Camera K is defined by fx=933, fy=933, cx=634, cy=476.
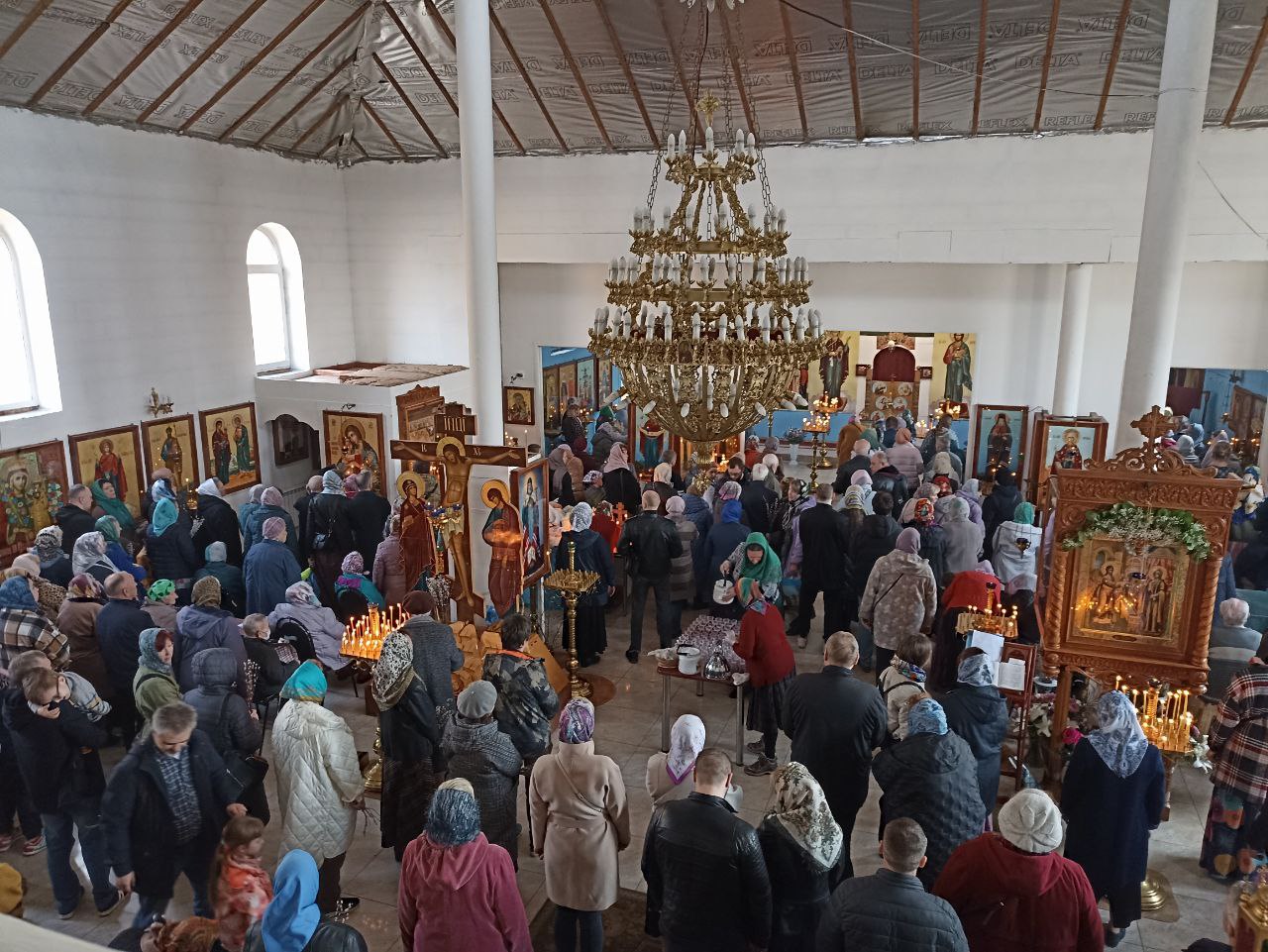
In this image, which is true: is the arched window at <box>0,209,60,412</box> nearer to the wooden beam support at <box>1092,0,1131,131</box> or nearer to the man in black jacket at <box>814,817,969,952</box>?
the man in black jacket at <box>814,817,969,952</box>

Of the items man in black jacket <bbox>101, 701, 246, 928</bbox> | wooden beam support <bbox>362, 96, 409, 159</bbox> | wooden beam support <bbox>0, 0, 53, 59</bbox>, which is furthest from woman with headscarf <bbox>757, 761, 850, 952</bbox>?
wooden beam support <bbox>362, 96, 409, 159</bbox>

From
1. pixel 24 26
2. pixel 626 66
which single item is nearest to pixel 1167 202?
pixel 626 66

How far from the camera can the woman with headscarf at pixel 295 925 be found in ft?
10.4

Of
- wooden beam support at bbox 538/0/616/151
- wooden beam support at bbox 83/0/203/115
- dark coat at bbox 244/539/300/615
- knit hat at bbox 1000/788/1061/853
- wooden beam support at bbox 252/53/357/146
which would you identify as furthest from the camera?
wooden beam support at bbox 252/53/357/146

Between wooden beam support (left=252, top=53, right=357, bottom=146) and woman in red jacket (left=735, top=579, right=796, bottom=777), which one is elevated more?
wooden beam support (left=252, top=53, right=357, bottom=146)

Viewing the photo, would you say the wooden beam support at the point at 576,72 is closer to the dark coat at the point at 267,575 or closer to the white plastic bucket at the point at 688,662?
the dark coat at the point at 267,575

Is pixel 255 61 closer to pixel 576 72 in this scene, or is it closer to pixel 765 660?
pixel 576 72

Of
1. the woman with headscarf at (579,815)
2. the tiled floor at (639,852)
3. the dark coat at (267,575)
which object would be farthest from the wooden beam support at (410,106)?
the woman with headscarf at (579,815)

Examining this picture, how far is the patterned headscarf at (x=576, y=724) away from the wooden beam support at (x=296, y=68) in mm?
9767

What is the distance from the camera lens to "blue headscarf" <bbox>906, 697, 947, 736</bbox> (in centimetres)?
455

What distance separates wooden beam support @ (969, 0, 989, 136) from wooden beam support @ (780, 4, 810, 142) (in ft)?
6.46

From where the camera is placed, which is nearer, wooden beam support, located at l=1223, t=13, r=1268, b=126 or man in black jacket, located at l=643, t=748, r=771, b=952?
man in black jacket, located at l=643, t=748, r=771, b=952

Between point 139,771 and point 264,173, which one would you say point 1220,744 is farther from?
point 264,173

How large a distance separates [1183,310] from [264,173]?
13066mm
